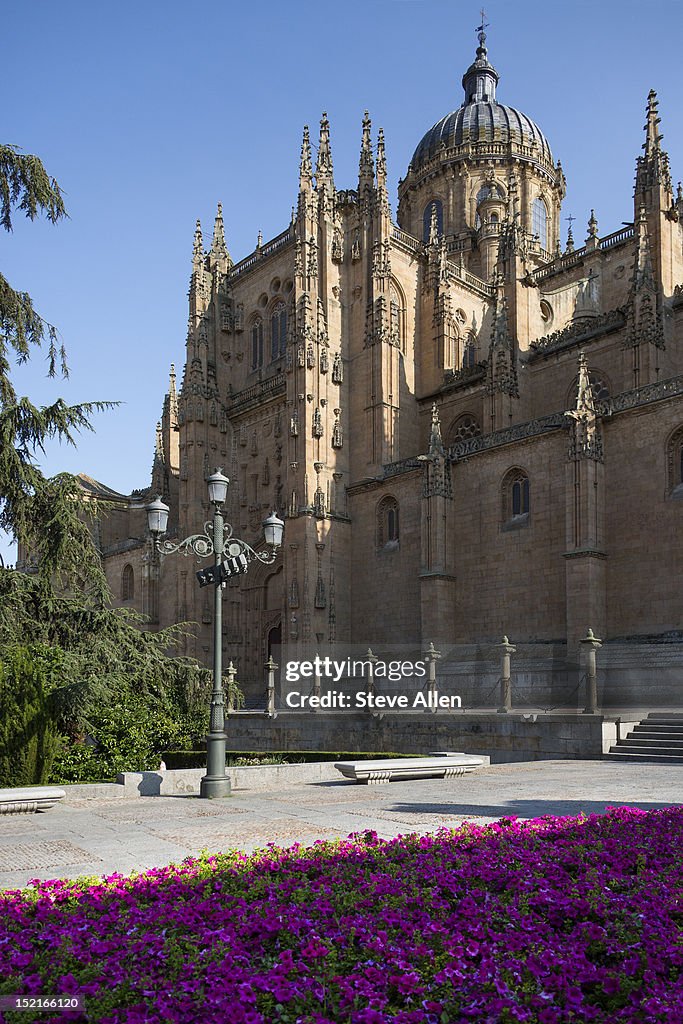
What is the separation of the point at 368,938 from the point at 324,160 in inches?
1538

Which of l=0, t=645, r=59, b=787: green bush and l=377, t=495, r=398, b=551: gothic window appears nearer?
l=0, t=645, r=59, b=787: green bush

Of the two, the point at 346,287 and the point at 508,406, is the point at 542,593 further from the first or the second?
the point at 346,287

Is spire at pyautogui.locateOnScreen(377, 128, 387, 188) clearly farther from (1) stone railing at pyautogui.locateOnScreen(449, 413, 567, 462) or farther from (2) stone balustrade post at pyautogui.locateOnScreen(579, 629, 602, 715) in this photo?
(2) stone balustrade post at pyautogui.locateOnScreen(579, 629, 602, 715)

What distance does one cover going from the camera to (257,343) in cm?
4438

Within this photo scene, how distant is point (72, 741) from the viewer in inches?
626

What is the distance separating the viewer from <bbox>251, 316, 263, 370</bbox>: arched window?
44.1 meters

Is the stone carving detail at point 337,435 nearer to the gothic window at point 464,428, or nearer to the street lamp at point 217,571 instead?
the gothic window at point 464,428

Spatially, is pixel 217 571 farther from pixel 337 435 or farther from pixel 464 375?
pixel 464 375

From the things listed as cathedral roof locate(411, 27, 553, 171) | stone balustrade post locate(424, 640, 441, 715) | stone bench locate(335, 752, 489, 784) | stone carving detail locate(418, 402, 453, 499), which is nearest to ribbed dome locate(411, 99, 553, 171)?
cathedral roof locate(411, 27, 553, 171)

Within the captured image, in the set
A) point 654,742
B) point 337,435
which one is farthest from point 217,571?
point 337,435

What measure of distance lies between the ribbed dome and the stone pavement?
45530 millimetres

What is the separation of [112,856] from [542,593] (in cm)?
2253

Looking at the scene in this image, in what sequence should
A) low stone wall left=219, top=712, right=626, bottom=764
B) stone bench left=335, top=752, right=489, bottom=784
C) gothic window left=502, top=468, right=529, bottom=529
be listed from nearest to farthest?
stone bench left=335, top=752, right=489, bottom=784 < low stone wall left=219, top=712, right=626, bottom=764 < gothic window left=502, top=468, right=529, bottom=529

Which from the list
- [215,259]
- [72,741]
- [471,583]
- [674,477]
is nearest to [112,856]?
[72,741]
